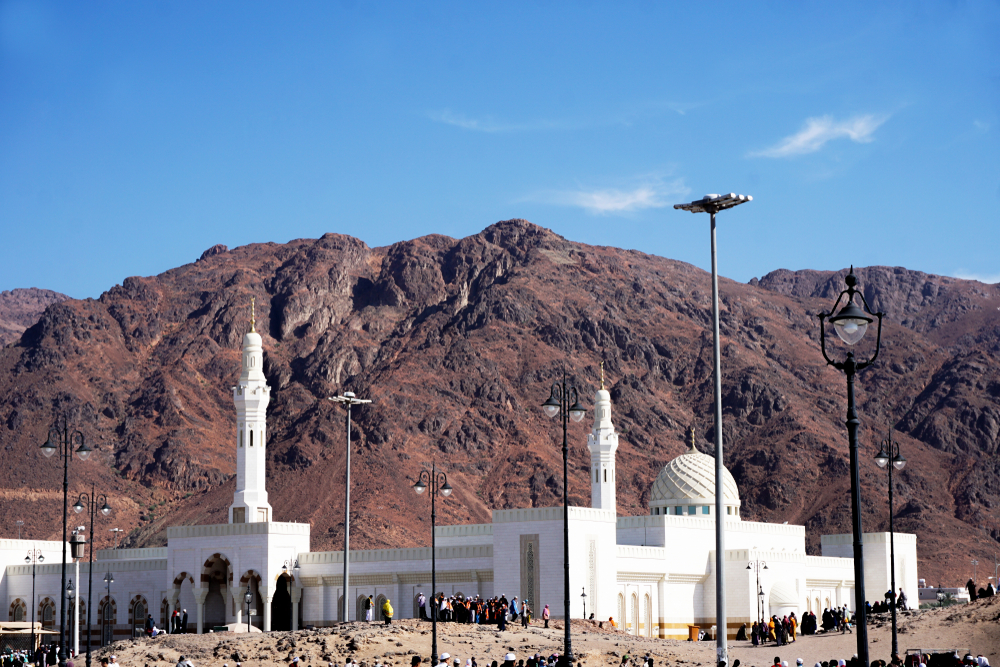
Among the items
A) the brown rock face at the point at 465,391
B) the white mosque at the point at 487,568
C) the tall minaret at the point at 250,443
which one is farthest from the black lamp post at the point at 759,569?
the brown rock face at the point at 465,391

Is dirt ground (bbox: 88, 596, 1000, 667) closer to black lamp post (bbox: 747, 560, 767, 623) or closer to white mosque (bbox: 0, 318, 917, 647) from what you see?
white mosque (bbox: 0, 318, 917, 647)

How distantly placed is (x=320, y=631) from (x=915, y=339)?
135675 millimetres

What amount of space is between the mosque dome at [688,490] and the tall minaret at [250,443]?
19.4m

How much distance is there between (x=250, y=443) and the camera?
58375 mm

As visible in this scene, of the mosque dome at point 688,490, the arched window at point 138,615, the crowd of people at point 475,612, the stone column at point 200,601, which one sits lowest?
the arched window at point 138,615

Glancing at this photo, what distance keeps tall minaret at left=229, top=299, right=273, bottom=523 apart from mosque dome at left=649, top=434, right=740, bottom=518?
765 inches

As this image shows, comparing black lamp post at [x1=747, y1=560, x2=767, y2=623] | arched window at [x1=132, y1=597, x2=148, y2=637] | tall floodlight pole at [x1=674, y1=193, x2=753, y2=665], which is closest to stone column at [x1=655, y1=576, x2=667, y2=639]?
black lamp post at [x1=747, y1=560, x2=767, y2=623]

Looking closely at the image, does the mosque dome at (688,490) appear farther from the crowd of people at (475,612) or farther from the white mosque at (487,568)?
the crowd of people at (475,612)

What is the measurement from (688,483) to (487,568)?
50.0 ft

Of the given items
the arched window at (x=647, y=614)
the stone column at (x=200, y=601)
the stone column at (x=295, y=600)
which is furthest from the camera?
the stone column at (x=295, y=600)

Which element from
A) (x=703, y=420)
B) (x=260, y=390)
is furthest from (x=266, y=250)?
(x=260, y=390)

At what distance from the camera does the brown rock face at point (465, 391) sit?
118 meters

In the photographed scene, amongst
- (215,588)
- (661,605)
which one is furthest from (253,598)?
(661,605)

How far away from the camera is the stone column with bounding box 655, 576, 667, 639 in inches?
2172
